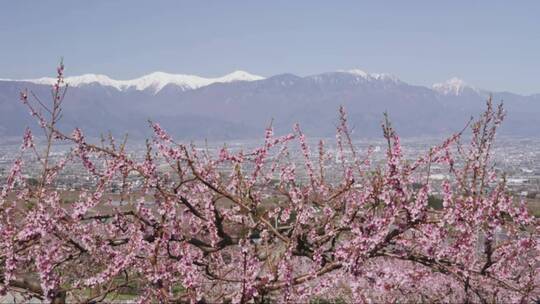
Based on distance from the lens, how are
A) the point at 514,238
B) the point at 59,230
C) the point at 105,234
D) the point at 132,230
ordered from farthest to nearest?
1. the point at 105,234
2. the point at 514,238
3. the point at 132,230
4. the point at 59,230

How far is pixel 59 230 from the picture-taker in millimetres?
3662

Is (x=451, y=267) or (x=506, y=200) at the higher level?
(x=506, y=200)

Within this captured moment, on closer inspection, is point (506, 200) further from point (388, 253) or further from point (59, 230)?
point (59, 230)

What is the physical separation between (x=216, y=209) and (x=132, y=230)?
24.4 inches

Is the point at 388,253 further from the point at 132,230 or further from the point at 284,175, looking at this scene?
the point at 132,230

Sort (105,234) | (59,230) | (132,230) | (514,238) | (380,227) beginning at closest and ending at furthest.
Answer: (380,227), (59,230), (132,230), (514,238), (105,234)

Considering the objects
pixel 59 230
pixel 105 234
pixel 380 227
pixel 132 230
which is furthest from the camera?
pixel 105 234

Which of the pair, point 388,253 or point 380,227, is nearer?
point 380,227

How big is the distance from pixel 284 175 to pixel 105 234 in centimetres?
161

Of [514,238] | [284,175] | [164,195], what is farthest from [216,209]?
[514,238]

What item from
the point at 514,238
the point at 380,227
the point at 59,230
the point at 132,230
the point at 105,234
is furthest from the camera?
the point at 105,234

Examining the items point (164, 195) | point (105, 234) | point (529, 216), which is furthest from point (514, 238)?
point (105, 234)

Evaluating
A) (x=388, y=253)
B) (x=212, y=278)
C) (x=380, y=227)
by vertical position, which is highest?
(x=380, y=227)

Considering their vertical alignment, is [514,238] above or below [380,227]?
below
